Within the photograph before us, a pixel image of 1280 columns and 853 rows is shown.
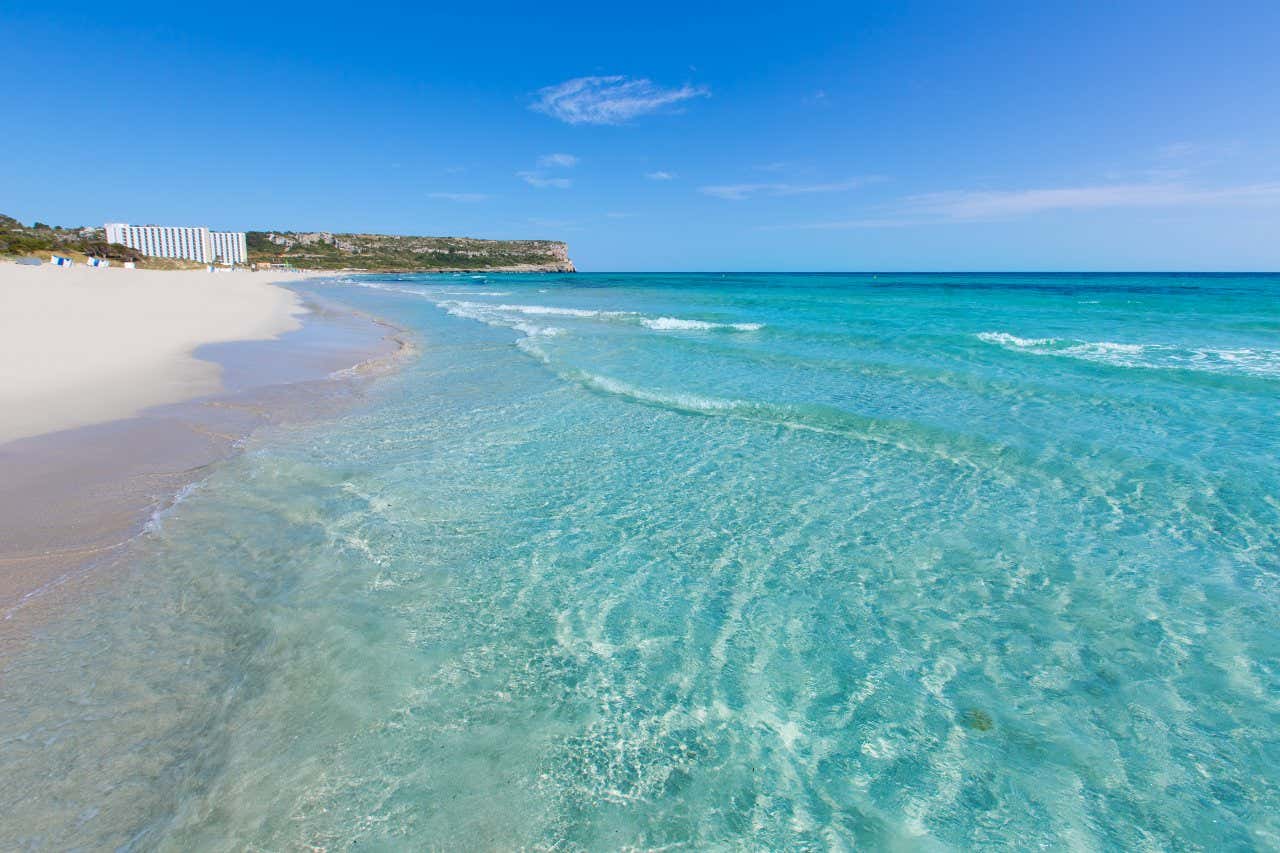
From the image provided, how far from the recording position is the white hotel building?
14075 cm

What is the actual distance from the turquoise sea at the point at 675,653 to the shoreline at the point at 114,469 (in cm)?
36

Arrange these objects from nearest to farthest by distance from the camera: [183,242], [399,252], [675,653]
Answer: [675,653] → [183,242] → [399,252]

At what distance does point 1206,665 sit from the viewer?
3959 millimetres

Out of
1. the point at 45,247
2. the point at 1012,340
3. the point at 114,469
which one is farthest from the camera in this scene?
the point at 45,247

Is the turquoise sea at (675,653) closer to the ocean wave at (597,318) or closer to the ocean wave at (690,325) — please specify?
the ocean wave at (690,325)

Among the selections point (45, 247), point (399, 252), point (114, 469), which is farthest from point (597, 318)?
point (399, 252)

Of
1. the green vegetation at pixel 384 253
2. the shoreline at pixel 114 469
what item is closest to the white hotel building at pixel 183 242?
the green vegetation at pixel 384 253

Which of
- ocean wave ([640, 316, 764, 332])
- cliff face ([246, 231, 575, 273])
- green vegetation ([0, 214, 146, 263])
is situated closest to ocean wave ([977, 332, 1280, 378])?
ocean wave ([640, 316, 764, 332])

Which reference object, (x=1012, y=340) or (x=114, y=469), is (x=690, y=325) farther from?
(x=114, y=469)

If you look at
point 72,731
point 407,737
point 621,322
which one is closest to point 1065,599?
point 407,737

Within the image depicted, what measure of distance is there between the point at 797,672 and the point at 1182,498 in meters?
5.83

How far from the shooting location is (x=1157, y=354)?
17031 millimetres

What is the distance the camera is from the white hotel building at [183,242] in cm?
14075

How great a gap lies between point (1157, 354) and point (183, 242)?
18291cm
